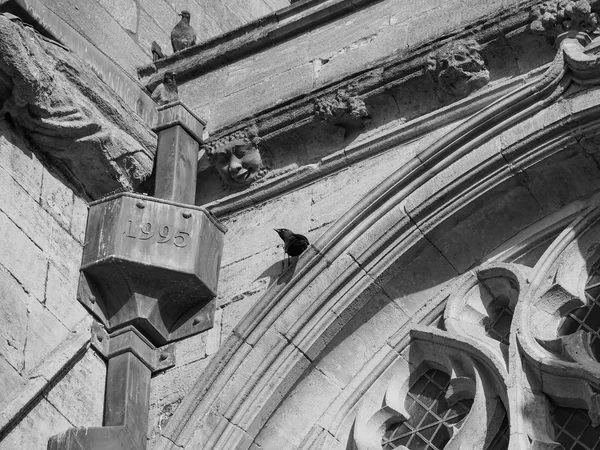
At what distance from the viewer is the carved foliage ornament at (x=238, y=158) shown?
35.1ft

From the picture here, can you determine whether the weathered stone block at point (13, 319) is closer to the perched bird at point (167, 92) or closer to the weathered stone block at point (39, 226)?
the weathered stone block at point (39, 226)

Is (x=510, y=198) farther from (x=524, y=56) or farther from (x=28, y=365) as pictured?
(x=28, y=365)

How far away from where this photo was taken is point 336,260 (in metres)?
10.0

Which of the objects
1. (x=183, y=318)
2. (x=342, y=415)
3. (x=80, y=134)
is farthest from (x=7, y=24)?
(x=342, y=415)

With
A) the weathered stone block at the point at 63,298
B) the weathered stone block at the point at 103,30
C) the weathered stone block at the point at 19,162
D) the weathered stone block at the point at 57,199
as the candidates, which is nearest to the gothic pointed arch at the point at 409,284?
the weathered stone block at the point at 63,298

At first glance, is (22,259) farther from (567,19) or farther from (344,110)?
(567,19)

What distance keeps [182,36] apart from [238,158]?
146cm

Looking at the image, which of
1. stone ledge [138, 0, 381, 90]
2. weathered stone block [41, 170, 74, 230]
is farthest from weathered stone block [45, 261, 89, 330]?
stone ledge [138, 0, 381, 90]

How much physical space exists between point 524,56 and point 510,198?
2.22ft

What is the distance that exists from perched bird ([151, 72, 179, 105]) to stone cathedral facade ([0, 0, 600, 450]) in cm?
37

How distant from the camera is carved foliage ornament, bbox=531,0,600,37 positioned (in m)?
10.0

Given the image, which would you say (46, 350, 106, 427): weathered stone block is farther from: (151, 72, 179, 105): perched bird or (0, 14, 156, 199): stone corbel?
(151, 72, 179, 105): perched bird

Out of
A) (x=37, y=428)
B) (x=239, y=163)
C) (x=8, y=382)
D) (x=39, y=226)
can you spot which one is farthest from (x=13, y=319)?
(x=239, y=163)

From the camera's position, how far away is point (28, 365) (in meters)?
9.59
